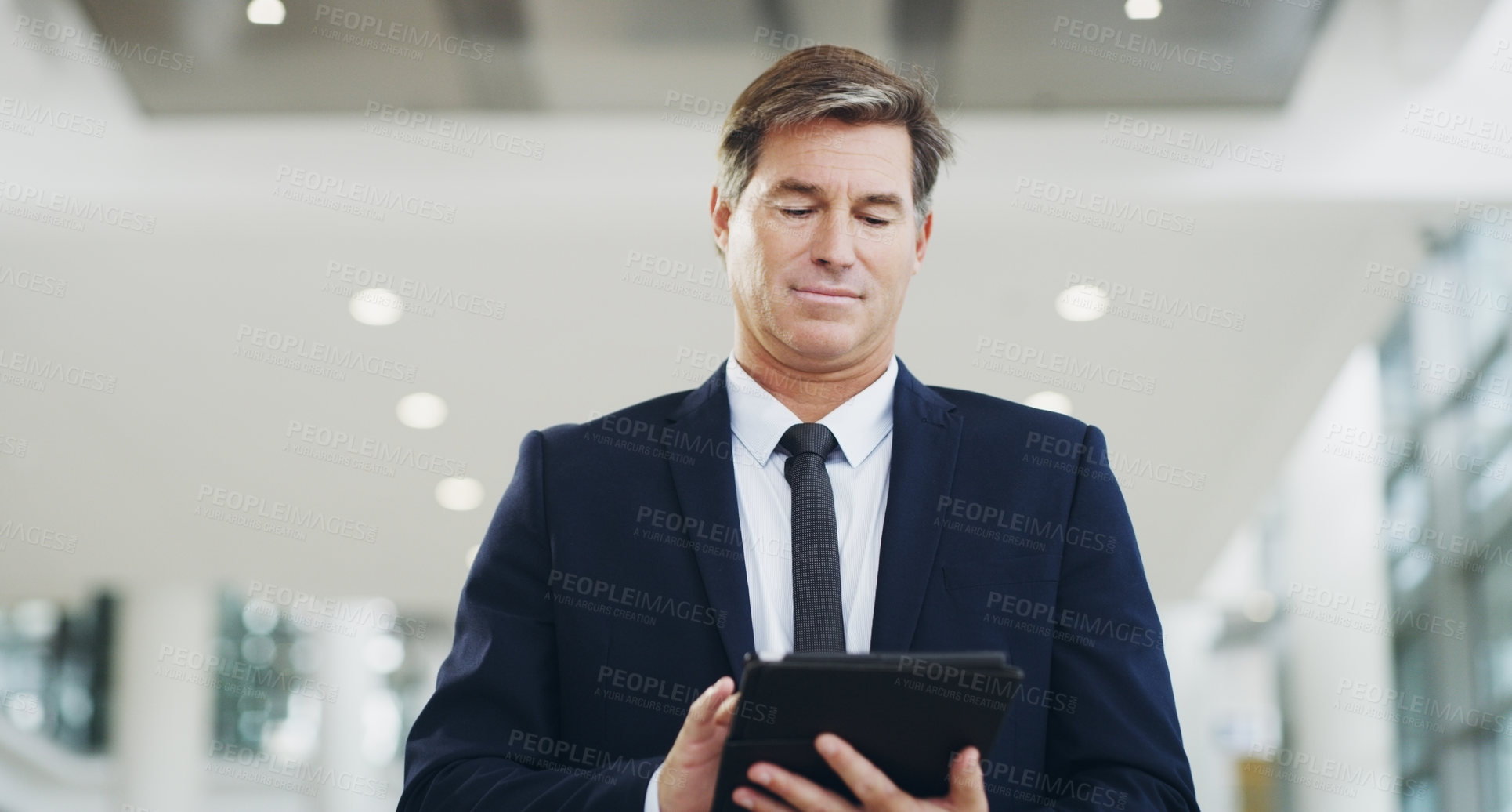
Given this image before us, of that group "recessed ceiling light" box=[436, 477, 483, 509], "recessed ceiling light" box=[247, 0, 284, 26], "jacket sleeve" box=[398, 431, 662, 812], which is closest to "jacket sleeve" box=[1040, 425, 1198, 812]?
"jacket sleeve" box=[398, 431, 662, 812]

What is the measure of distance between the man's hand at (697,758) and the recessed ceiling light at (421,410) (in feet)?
19.1

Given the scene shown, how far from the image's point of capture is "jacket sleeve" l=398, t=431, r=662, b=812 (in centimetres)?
143

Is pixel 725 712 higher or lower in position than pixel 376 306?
lower

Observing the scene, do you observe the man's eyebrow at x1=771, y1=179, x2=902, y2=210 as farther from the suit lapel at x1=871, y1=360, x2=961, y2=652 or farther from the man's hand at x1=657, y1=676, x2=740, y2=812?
the man's hand at x1=657, y1=676, x2=740, y2=812

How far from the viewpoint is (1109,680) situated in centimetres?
150

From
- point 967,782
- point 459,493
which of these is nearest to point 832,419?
point 967,782

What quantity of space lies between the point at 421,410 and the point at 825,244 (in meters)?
5.69

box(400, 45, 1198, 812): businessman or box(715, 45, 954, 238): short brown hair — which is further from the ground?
box(715, 45, 954, 238): short brown hair

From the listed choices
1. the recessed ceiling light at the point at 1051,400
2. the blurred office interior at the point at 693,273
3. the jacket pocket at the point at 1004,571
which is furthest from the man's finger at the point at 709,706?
the recessed ceiling light at the point at 1051,400

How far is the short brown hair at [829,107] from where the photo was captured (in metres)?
1.77

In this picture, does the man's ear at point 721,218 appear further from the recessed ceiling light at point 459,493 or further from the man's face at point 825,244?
the recessed ceiling light at point 459,493

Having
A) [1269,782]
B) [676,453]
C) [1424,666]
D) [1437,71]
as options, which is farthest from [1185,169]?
[1269,782]

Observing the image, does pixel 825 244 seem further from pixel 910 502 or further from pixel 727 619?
pixel 727 619

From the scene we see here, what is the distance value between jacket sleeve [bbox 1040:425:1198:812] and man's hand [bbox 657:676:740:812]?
0.39m
